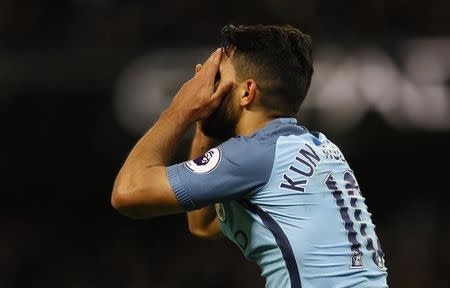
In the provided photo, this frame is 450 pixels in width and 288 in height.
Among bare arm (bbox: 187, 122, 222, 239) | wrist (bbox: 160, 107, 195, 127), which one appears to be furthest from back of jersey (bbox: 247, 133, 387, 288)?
bare arm (bbox: 187, 122, 222, 239)

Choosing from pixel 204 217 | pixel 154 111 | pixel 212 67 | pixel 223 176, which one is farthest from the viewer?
pixel 154 111

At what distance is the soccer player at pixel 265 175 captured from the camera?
3.55 m

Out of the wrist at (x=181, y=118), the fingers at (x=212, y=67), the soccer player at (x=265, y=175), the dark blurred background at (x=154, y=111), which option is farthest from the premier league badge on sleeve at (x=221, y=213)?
the dark blurred background at (x=154, y=111)

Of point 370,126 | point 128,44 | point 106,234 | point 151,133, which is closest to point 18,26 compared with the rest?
point 128,44

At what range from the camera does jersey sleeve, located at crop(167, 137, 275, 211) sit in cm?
355

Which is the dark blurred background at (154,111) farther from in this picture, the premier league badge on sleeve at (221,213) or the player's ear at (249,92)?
the player's ear at (249,92)

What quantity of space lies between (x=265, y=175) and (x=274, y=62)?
1.46 feet

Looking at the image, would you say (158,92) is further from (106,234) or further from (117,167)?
(106,234)

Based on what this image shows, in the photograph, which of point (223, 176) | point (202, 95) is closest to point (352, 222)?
point (223, 176)

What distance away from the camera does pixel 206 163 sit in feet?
11.8

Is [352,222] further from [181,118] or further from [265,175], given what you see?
[181,118]

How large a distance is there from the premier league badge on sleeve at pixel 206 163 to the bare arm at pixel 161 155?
4.0 inches

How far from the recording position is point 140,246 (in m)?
10.9

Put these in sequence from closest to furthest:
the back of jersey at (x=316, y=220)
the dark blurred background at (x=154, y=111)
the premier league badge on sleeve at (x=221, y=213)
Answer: the back of jersey at (x=316, y=220) < the premier league badge on sleeve at (x=221, y=213) < the dark blurred background at (x=154, y=111)
